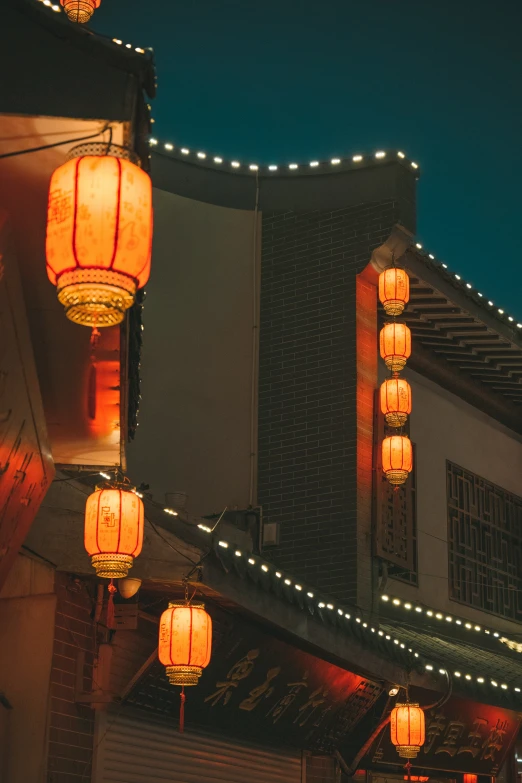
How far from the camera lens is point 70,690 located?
11758 millimetres

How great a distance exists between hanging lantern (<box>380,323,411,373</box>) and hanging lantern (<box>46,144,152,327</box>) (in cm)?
1075

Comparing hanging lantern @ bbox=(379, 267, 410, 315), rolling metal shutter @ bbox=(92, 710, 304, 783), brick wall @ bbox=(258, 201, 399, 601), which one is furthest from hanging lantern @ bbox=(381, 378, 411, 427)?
rolling metal shutter @ bbox=(92, 710, 304, 783)

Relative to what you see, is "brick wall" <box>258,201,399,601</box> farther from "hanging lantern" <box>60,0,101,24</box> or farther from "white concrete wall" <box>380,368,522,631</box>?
"hanging lantern" <box>60,0,101,24</box>

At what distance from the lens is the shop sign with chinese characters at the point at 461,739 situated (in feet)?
55.3

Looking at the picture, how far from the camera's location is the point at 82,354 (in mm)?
8922

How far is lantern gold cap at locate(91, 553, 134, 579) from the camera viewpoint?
10.8 meters

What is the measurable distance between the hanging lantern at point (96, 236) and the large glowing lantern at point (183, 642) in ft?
18.3

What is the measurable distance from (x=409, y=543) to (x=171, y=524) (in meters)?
6.86

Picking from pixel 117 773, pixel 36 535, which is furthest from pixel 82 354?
pixel 117 773

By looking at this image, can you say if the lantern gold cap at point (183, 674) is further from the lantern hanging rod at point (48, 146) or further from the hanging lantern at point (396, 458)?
the hanging lantern at point (396, 458)

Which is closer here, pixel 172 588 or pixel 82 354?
pixel 82 354

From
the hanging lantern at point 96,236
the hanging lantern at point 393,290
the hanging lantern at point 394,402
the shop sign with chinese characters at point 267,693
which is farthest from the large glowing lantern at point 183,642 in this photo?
the hanging lantern at point 393,290

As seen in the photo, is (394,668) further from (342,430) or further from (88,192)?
(88,192)

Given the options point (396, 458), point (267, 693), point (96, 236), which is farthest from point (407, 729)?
point (96, 236)
